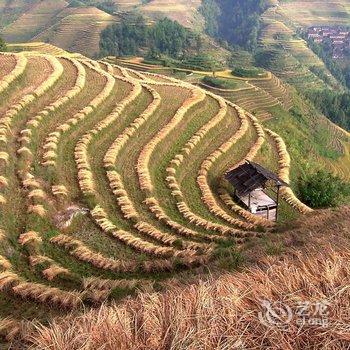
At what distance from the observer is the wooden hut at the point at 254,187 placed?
21203 mm

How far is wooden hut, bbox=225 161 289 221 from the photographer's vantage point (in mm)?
21203

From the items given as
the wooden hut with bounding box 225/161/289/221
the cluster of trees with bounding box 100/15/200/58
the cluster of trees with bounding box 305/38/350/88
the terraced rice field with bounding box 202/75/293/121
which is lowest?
the cluster of trees with bounding box 305/38/350/88

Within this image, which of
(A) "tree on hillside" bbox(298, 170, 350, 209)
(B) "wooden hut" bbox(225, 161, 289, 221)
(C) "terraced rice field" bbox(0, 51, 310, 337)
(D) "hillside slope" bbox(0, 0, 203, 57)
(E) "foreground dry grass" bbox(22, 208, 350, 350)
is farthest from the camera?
(D) "hillside slope" bbox(0, 0, 203, 57)

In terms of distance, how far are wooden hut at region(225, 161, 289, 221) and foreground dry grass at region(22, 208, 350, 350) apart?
45.3 ft

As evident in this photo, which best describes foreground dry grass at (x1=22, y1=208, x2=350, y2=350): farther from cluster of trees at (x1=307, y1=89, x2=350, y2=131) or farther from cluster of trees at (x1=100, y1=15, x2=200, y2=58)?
cluster of trees at (x1=100, y1=15, x2=200, y2=58)

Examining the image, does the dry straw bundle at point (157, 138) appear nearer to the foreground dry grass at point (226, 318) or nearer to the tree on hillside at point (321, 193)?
the tree on hillside at point (321, 193)

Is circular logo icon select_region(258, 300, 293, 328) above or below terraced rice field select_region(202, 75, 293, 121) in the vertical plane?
above

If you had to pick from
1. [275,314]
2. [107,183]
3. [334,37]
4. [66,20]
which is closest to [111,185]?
[107,183]

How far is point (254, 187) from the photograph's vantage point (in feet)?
69.3

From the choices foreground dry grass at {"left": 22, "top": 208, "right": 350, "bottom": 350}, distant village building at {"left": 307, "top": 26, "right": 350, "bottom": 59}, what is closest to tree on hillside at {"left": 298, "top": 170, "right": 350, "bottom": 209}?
foreground dry grass at {"left": 22, "top": 208, "right": 350, "bottom": 350}

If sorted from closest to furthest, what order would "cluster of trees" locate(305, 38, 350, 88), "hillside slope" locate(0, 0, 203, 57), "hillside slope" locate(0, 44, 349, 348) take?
"hillside slope" locate(0, 44, 349, 348) → "hillside slope" locate(0, 0, 203, 57) → "cluster of trees" locate(305, 38, 350, 88)

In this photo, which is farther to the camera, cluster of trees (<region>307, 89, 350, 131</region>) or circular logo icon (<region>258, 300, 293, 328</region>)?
cluster of trees (<region>307, 89, 350, 131</region>)

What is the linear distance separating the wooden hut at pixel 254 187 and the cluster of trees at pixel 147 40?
97.4 m

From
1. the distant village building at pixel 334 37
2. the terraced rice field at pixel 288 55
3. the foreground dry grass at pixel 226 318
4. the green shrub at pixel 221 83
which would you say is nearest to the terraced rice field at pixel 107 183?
the foreground dry grass at pixel 226 318
